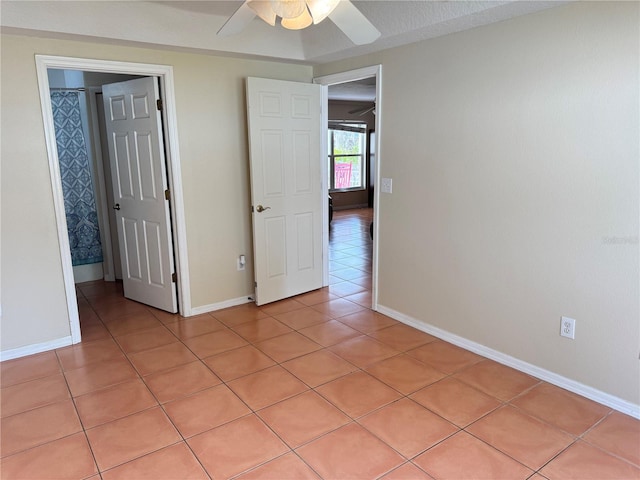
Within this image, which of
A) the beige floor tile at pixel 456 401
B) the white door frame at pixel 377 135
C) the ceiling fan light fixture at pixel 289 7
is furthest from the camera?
the white door frame at pixel 377 135

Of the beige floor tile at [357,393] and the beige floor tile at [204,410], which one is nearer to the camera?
the beige floor tile at [204,410]

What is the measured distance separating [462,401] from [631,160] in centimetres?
154

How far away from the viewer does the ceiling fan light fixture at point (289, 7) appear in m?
1.74

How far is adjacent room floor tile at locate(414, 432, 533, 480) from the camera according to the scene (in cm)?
192

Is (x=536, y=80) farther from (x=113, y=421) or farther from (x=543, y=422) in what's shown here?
(x=113, y=421)

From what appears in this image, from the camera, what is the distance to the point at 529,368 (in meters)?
2.73

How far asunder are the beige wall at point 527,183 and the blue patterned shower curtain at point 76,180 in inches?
123

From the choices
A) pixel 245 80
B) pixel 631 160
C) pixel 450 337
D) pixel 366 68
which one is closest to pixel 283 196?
pixel 245 80

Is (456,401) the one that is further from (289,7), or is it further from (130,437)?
(289,7)

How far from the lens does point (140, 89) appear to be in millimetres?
3479

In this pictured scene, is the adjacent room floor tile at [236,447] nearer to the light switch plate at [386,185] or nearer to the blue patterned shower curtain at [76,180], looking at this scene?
the light switch plate at [386,185]

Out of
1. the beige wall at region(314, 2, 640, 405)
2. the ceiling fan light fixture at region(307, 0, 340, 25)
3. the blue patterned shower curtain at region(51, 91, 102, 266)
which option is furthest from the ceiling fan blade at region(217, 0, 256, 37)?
the blue patterned shower curtain at region(51, 91, 102, 266)

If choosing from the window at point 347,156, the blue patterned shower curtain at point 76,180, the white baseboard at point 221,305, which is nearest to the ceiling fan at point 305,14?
the white baseboard at point 221,305

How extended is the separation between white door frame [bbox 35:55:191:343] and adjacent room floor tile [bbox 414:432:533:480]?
2.44m
